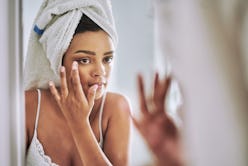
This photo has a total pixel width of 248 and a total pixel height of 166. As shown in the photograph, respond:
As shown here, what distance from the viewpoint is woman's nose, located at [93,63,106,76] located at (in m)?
1.20

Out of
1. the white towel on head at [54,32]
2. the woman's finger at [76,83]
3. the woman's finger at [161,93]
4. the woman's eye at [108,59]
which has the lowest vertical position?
the woman's finger at [161,93]

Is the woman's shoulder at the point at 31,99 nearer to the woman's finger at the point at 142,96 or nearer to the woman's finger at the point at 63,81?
the woman's finger at the point at 63,81

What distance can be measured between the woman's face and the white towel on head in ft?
0.08

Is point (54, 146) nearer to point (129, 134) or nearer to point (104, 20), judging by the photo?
point (129, 134)

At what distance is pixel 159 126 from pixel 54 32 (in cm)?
47

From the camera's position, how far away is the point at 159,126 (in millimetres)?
1087

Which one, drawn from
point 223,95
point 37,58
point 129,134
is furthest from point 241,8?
point 37,58

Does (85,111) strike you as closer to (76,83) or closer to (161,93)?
(76,83)

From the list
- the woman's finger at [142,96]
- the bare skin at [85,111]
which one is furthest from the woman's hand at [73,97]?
the woman's finger at [142,96]

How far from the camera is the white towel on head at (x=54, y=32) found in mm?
1212

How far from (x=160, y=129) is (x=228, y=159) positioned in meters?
0.39

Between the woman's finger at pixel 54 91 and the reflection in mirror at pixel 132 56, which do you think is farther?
the woman's finger at pixel 54 91

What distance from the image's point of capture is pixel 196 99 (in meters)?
0.78

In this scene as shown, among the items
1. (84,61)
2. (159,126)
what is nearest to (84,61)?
(84,61)
